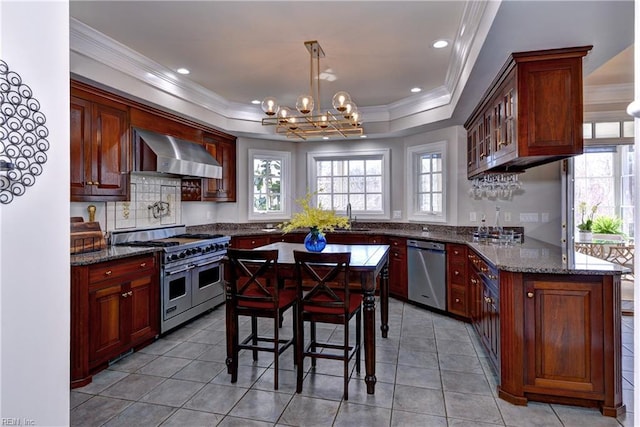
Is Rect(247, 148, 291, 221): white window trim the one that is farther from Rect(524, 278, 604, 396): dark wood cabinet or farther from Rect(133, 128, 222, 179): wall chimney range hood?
Rect(524, 278, 604, 396): dark wood cabinet

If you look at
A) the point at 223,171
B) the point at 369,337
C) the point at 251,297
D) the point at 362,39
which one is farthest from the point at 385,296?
the point at 223,171

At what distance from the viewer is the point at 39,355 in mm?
1492

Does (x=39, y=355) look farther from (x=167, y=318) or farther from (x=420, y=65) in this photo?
(x=420, y=65)

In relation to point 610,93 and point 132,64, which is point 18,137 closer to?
point 132,64

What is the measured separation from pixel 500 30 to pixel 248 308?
2.55 m

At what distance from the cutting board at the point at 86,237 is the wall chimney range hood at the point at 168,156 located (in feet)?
2.49

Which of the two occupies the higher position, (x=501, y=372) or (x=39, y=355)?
(x=39, y=355)

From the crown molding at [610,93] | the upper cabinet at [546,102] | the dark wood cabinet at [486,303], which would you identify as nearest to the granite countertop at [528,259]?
the dark wood cabinet at [486,303]

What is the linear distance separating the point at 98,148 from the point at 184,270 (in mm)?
1443

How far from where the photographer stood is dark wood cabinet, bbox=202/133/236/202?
5.18m

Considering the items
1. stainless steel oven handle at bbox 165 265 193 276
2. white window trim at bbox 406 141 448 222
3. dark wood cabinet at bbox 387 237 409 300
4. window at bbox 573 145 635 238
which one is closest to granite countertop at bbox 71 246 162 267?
stainless steel oven handle at bbox 165 265 193 276

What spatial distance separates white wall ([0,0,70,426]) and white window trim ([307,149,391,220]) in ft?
15.4

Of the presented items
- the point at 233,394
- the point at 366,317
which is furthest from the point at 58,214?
the point at 366,317

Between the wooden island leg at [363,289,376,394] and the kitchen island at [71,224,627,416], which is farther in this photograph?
the wooden island leg at [363,289,376,394]
